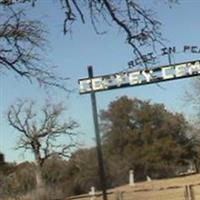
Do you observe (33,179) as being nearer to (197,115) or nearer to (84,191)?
(84,191)

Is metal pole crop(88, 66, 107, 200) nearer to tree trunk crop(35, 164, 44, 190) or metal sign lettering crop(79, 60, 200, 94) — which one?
metal sign lettering crop(79, 60, 200, 94)

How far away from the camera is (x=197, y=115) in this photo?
210 ft

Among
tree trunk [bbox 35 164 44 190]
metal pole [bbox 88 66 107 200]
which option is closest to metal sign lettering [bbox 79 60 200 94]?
metal pole [bbox 88 66 107 200]

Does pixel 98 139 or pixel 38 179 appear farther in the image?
pixel 38 179

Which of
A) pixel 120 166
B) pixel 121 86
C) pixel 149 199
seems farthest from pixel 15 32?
pixel 120 166

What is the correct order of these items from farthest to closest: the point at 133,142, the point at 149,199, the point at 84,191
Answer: the point at 133,142
the point at 84,191
the point at 149,199

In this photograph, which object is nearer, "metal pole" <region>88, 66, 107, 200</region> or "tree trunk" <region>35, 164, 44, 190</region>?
"metal pole" <region>88, 66, 107, 200</region>

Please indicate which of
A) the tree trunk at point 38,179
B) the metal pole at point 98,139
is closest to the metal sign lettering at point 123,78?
the metal pole at point 98,139

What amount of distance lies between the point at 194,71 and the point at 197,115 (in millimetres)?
44884

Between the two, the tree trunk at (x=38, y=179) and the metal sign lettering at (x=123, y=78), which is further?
the tree trunk at (x=38, y=179)

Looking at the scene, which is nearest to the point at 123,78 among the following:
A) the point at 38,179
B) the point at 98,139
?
the point at 98,139

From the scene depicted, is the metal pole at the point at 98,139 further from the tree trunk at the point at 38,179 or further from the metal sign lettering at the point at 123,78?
the tree trunk at the point at 38,179

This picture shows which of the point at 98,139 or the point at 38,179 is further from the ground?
the point at 38,179

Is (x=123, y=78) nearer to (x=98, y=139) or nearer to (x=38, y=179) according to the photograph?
(x=98, y=139)
